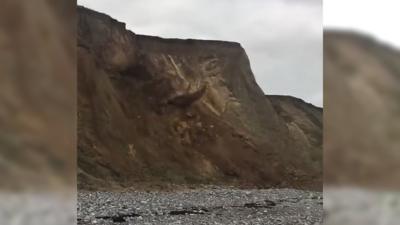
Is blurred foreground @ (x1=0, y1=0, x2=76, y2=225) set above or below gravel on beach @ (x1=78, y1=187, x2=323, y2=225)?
above

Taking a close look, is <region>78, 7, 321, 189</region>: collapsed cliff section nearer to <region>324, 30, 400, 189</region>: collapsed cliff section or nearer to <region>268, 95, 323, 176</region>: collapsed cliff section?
<region>268, 95, 323, 176</region>: collapsed cliff section

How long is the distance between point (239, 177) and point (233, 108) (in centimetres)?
77

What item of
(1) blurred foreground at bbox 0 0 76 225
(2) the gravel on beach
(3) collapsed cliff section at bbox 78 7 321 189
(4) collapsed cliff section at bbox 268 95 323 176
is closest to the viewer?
(1) blurred foreground at bbox 0 0 76 225

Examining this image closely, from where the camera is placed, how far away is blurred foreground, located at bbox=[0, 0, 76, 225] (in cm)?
320

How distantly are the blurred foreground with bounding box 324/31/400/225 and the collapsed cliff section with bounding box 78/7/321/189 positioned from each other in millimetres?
2354

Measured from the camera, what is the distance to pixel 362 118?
4.12m

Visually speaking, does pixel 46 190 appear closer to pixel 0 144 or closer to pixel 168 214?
pixel 0 144

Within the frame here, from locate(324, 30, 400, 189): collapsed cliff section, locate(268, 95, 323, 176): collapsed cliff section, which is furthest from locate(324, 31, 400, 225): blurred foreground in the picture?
locate(268, 95, 323, 176): collapsed cliff section

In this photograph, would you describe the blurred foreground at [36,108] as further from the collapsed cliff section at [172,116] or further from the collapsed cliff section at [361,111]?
the collapsed cliff section at [172,116]

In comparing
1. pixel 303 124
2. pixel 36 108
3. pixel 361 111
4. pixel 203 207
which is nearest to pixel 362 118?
pixel 361 111

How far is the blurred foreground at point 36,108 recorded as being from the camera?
126 inches

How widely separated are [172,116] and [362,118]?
278cm

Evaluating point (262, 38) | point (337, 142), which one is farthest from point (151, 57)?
point (337, 142)

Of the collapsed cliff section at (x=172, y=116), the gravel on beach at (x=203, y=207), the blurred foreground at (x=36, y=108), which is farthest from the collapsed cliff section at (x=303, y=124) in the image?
the blurred foreground at (x=36, y=108)
